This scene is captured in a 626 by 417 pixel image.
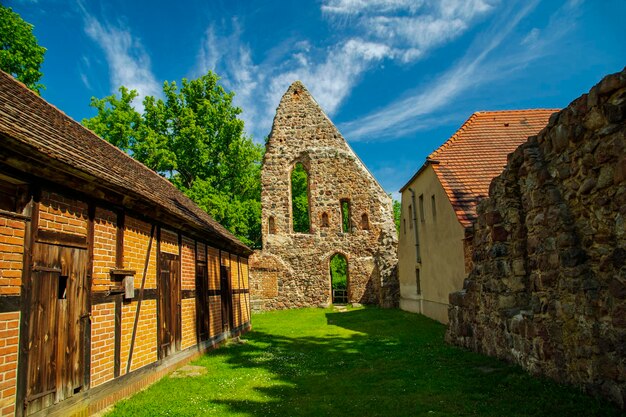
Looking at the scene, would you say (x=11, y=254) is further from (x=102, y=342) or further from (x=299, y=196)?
(x=299, y=196)

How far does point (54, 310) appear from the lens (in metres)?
4.62

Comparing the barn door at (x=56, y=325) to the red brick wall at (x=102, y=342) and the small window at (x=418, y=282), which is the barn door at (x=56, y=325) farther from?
the small window at (x=418, y=282)

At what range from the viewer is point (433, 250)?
14672 millimetres

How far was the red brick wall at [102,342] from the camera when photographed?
5338 mm

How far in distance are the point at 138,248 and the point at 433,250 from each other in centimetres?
1060

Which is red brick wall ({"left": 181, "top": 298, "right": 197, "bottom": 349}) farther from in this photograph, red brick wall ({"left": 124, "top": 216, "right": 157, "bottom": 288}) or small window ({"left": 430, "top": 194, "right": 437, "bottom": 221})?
small window ({"left": 430, "top": 194, "right": 437, "bottom": 221})

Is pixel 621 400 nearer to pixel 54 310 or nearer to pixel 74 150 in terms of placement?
pixel 54 310

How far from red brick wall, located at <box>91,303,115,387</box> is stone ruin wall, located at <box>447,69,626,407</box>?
586 centimetres

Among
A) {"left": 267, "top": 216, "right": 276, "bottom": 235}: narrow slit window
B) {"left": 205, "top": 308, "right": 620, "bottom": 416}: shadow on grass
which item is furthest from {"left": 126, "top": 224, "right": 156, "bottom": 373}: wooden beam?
{"left": 267, "top": 216, "right": 276, "bottom": 235}: narrow slit window

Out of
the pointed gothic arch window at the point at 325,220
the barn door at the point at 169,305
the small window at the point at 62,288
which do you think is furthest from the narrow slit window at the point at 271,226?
the small window at the point at 62,288

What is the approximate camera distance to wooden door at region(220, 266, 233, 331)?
40.1 feet

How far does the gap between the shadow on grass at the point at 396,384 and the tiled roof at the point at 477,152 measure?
170 inches

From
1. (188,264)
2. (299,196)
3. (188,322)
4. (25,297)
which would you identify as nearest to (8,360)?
(25,297)

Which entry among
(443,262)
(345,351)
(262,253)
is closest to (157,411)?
(345,351)
